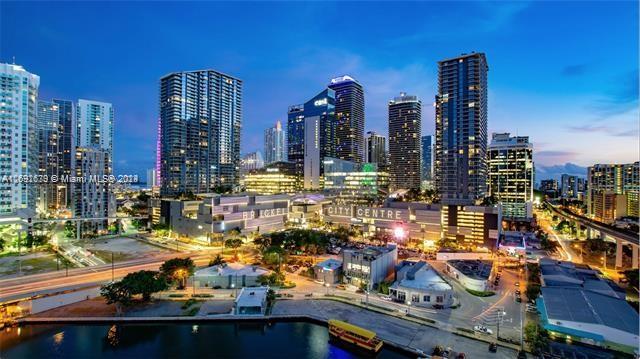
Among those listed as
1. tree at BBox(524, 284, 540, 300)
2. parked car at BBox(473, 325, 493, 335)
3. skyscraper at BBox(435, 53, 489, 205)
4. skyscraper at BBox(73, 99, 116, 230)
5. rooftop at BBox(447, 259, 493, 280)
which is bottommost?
parked car at BBox(473, 325, 493, 335)

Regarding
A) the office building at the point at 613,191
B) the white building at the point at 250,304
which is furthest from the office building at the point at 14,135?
the office building at the point at 613,191

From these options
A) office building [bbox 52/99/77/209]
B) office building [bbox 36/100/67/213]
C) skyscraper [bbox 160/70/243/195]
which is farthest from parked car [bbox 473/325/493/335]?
office building [bbox 52/99/77/209]

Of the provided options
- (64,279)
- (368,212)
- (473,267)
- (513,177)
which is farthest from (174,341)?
(513,177)

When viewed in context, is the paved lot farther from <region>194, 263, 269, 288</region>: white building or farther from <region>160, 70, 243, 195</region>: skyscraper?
<region>160, 70, 243, 195</region>: skyscraper

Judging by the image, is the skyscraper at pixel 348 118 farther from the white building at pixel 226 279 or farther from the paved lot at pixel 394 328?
the paved lot at pixel 394 328

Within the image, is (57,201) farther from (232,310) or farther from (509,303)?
(509,303)

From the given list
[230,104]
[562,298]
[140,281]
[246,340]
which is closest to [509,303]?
[562,298]
